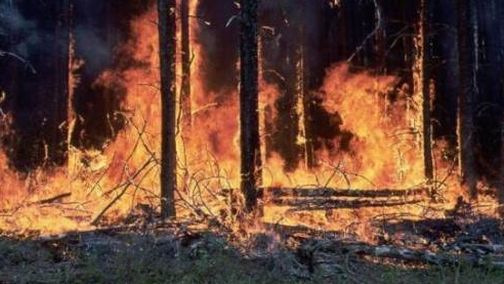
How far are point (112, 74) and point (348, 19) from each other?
379 inches

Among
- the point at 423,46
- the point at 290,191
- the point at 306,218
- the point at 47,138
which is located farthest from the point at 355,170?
the point at 47,138

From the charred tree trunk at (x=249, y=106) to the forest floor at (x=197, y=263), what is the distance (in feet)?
5.08

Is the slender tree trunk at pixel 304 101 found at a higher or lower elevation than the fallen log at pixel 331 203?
higher

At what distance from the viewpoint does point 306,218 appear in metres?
15.1

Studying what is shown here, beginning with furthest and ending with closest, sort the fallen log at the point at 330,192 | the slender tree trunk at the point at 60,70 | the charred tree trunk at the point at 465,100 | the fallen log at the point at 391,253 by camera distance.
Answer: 1. the slender tree trunk at the point at 60,70
2. the charred tree trunk at the point at 465,100
3. the fallen log at the point at 330,192
4. the fallen log at the point at 391,253

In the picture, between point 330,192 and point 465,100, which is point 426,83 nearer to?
point 465,100

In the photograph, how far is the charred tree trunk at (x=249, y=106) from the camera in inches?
538

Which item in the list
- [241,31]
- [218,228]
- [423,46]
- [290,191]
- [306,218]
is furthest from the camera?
[423,46]

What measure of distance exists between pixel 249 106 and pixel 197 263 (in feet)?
13.4

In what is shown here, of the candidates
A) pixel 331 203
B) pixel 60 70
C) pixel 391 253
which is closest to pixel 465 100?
pixel 331 203

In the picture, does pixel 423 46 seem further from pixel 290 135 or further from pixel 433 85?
pixel 290 135

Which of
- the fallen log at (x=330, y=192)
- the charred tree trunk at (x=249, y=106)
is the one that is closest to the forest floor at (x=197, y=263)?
the charred tree trunk at (x=249, y=106)

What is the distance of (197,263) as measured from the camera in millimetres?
10758

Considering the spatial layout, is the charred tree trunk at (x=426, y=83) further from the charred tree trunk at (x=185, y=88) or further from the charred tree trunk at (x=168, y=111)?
the charred tree trunk at (x=168, y=111)
